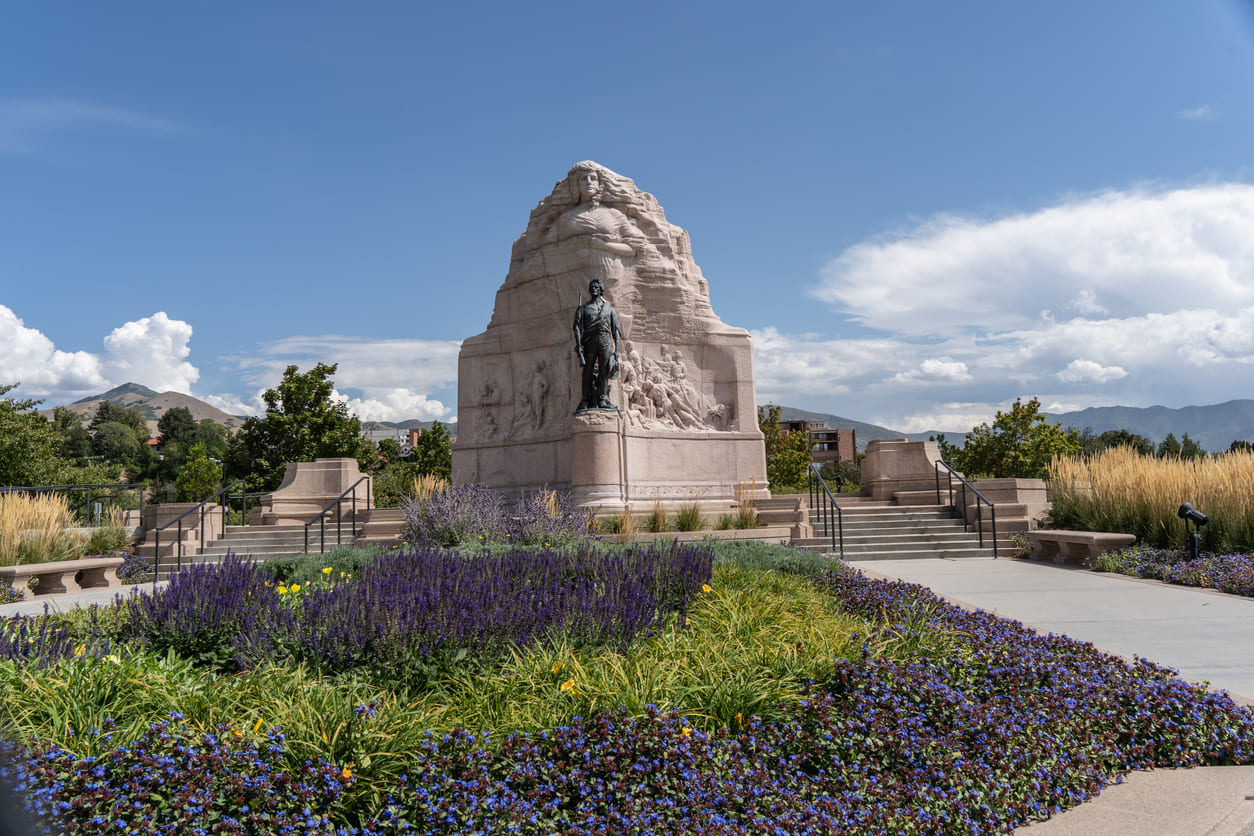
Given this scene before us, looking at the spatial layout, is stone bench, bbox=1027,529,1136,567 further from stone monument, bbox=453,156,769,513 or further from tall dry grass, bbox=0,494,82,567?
tall dry grass, bbox=0,494,82,567

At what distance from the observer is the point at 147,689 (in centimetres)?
397

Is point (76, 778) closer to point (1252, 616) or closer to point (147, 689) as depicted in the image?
point (147, 689)

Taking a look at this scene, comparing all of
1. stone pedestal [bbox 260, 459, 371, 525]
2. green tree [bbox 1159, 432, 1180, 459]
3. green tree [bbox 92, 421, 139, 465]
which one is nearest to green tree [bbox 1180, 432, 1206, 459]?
green tree [bbox 1159, 432, 1180, 459]

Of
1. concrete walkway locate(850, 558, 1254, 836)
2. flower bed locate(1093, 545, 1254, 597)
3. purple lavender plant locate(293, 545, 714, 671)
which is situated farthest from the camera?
flower bed locate(1093, 545, 1254, 597)

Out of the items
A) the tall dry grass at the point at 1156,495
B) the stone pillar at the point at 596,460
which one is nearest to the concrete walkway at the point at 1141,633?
the tall dry grass at the point at 1156,495

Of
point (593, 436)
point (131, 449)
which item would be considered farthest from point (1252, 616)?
point (131, 449)

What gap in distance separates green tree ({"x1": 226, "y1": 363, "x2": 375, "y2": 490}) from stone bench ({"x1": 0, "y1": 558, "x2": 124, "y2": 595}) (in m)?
23.1

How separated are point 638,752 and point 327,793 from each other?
123 centimetres

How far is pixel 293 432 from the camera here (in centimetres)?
3603

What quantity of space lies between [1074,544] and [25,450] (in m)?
26.9

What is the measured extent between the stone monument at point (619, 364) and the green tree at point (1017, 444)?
1496cm

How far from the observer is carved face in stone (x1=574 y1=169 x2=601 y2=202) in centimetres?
1912

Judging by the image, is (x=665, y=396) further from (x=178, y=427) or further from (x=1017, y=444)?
(x=178, y=427)

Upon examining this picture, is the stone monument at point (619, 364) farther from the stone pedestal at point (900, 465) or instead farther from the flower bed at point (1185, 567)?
the flower bed at point (1185, 567)
